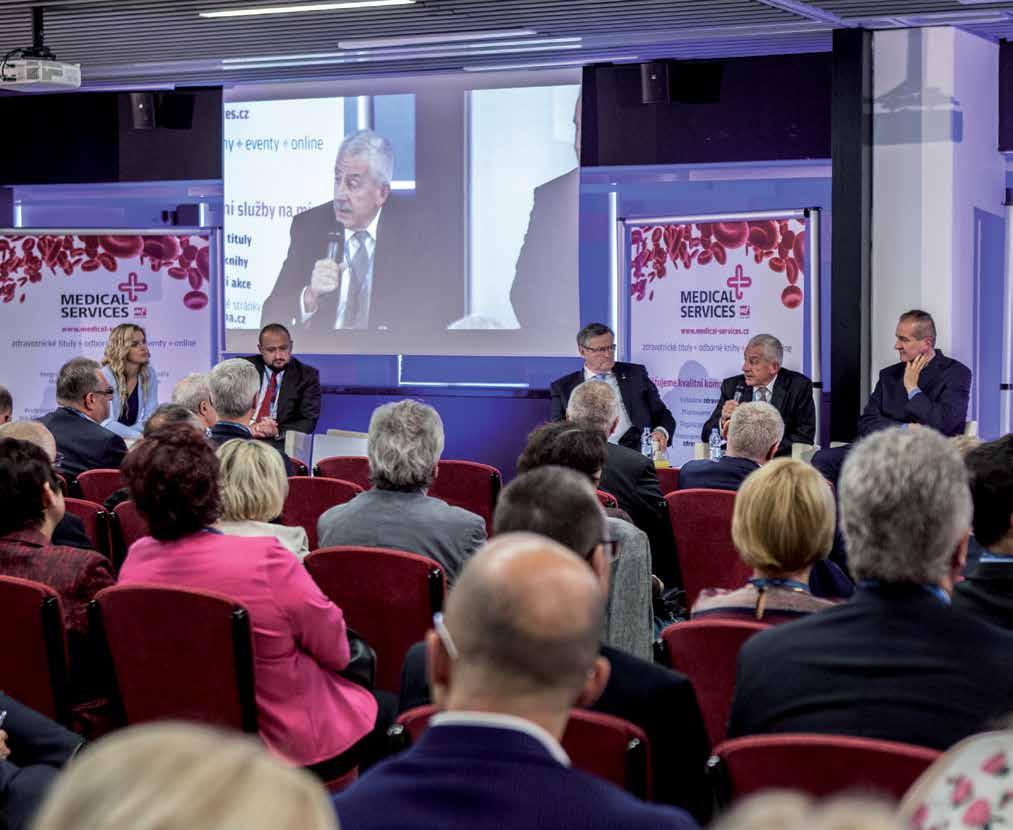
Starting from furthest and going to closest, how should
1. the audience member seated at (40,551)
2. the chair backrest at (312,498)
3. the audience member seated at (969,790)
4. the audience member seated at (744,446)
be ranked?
the chair backrest at (312,498) < the audience member seated at (744,446) < the audience member seated at (40,551) < the audience member seated at (969,790)

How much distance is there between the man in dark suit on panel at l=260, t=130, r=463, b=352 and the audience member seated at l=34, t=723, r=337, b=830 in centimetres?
939

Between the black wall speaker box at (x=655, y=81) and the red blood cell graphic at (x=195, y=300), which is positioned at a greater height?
the black wall speaker box at (x=655, y=81)

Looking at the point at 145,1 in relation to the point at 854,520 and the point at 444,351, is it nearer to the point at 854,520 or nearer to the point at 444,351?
the point at 444,351

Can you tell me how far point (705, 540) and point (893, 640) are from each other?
2.84 metres

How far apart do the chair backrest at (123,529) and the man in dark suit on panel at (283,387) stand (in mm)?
4137

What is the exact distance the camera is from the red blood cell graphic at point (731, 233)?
9.40 meters

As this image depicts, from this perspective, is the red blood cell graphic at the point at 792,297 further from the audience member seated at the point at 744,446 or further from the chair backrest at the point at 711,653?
the chair backrest at the point at 711,653

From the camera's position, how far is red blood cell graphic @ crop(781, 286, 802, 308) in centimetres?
916

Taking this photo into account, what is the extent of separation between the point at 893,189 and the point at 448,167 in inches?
129

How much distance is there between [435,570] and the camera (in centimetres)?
377

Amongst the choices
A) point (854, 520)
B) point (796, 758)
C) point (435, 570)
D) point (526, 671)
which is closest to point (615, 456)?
point (435, 570)

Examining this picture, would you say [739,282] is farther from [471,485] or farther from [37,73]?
[37,73]

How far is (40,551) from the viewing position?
3.66 m

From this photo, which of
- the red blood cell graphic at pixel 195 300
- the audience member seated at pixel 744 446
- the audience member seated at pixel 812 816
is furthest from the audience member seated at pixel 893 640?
the red blood cell graphic at pixel 195 300
